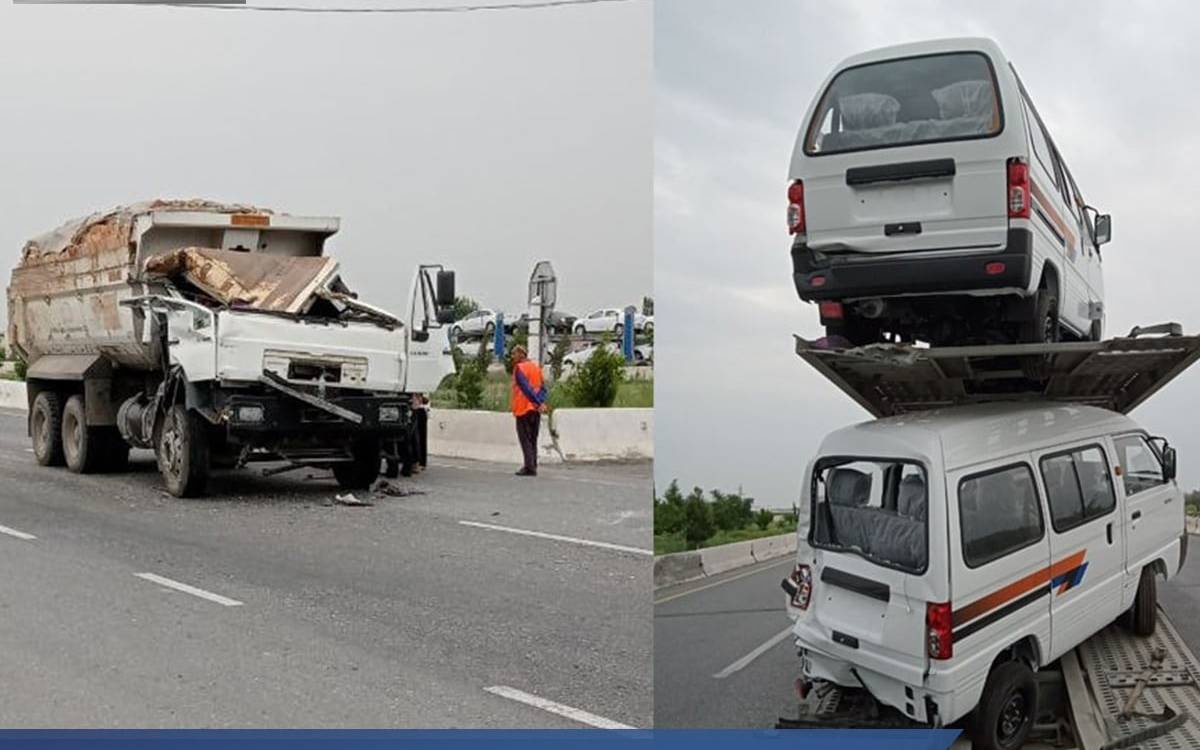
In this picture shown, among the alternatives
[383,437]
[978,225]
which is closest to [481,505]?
[383,437]

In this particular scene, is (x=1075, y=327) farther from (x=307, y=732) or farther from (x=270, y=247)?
(x=270, y=247)

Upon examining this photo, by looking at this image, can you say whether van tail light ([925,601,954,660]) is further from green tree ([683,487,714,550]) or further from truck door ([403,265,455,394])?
truck door ([403,265,455,394])

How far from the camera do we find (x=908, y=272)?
14.6 ft

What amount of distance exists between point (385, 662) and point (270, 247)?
19.3ft

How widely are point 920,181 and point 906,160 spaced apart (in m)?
0.09

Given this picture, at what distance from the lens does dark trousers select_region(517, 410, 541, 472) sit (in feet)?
37.9

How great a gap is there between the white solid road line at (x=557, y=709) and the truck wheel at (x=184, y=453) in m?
5.40

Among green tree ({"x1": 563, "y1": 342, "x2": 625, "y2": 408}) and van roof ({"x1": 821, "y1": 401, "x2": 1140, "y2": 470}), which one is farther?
green tree ({"x1": 563, "y1": 342, "x2": 625, "y2": 408})

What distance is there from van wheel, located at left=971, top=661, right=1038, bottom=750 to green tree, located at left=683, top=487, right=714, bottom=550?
1045 millimetres

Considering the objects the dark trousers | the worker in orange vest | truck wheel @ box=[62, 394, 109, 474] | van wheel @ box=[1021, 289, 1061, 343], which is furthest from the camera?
the dark trousers

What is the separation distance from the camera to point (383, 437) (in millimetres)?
9727

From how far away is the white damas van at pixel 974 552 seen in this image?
4.04m

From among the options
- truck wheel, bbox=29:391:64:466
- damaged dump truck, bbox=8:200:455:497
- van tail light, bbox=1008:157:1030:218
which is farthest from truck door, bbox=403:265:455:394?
van tail light, bbox=1008:157:1030:218

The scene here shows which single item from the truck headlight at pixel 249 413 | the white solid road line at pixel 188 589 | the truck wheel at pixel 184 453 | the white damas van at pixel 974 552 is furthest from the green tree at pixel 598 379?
the white damas van at pixel 974 552
